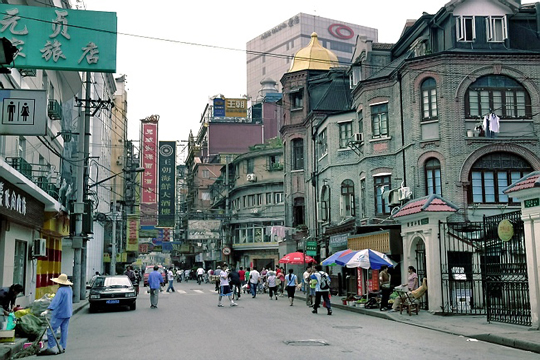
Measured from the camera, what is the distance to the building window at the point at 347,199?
34719mm

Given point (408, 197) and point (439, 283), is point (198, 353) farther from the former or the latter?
point (408, 197)

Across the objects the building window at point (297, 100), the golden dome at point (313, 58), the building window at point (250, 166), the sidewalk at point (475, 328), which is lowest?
the sidewalk at point (475, 328)

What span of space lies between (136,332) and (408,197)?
1562 cm

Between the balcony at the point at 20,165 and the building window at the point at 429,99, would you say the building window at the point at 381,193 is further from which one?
the balcony at the point at 20,165

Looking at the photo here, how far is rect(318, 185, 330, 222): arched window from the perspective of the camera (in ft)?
123

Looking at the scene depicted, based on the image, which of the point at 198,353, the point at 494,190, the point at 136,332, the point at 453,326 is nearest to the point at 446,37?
the point at 494,190

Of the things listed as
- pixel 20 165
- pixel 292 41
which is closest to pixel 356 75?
pixel 20 165

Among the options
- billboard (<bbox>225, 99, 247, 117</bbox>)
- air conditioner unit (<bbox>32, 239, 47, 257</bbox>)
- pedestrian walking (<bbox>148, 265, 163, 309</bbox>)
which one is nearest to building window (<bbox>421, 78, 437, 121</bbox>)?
pedestrian walking (<bbox>148, 265, 163, 309</bbox>)

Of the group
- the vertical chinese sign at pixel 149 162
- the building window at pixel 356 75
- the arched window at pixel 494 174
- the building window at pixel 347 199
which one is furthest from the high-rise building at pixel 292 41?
the arched window at pixel 494 174

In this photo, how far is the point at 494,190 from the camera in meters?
27.3

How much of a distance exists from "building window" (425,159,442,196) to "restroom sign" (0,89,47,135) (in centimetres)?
1835

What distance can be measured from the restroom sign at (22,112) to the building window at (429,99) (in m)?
18.3

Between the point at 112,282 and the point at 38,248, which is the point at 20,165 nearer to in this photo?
the point at 38,248

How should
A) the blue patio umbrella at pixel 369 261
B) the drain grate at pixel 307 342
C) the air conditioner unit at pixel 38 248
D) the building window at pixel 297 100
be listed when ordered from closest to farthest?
the drain grate at pixel 307 342 < the blue patio umbrella at pixel 369 261 < the air conditioner unit at pixel 38 248 < the building window at pixel 297 100
